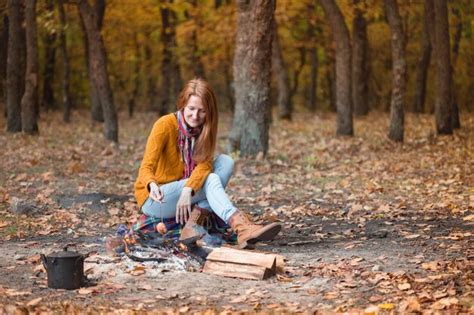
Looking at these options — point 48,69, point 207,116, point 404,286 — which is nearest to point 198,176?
point 207,116

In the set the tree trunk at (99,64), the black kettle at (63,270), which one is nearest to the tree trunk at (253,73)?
the tree trunk at (99,64)

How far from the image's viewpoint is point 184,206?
7676 mm

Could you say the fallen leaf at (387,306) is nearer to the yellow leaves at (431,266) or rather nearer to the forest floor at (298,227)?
the forest floor at (298,227)

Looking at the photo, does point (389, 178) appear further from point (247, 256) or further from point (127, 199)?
point (247, 256)

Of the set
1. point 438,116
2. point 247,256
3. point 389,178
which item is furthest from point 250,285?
point 438,116

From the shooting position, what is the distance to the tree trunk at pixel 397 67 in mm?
18969

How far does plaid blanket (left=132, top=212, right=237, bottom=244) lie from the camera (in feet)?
26.1

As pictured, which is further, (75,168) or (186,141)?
(75,168)

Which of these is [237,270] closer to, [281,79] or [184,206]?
[184,206]

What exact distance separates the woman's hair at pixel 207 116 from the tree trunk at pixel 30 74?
14582 mm

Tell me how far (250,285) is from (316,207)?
4203 millimetres

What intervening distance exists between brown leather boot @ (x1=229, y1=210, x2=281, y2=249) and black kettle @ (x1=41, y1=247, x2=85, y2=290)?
1.51 meters

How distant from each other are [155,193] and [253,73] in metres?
8.70

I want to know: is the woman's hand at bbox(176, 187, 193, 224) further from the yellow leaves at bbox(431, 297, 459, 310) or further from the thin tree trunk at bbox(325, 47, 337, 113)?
the thin tree trunk at bbox(325, 47, 337, 113)
